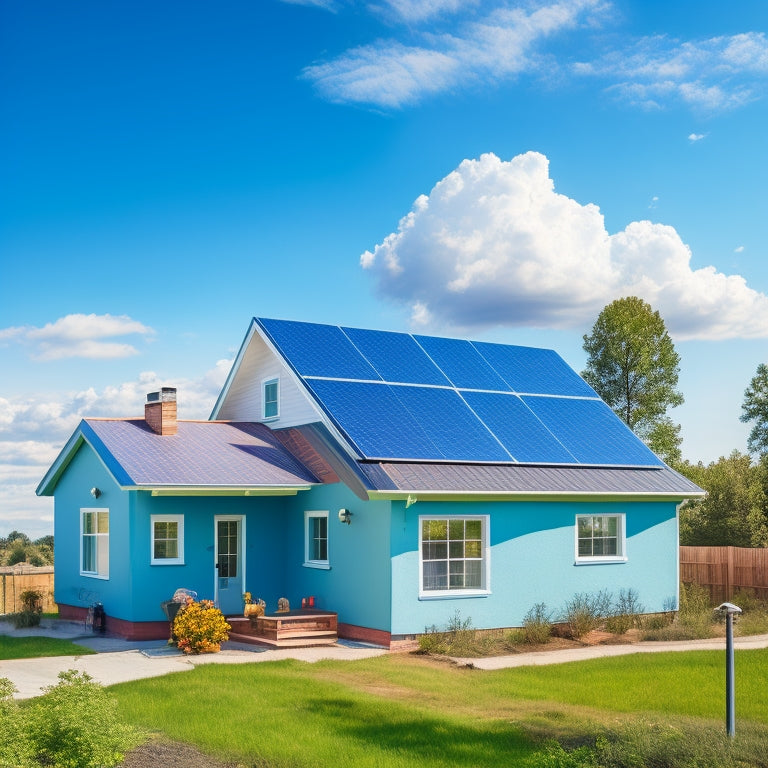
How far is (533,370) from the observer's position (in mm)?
24234

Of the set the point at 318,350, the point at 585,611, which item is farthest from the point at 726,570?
the point at 318,350

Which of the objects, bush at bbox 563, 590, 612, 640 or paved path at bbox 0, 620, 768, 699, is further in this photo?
bush at bbox 563, 590, 612, 640

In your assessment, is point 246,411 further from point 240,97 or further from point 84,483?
point 240,97

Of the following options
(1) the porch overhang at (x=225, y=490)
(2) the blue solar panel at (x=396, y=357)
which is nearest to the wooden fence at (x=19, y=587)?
(1) the porch overhang at (x=225, y=490)

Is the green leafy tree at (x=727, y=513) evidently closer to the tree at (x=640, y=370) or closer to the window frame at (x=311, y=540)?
the tree at (x=640, y=370)

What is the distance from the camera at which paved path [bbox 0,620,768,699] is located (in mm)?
14349

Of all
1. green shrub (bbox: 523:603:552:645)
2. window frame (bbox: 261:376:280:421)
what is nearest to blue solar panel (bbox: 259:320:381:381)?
window frame (bbox: 261:376:280:421)

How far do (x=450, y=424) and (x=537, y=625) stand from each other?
15.0 feet

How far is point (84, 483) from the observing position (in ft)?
69.1

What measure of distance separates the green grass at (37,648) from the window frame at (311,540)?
4591 millimetres

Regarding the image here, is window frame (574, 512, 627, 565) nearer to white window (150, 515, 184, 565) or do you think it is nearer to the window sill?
the window sill

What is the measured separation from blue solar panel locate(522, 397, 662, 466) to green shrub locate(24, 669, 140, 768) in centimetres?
1373

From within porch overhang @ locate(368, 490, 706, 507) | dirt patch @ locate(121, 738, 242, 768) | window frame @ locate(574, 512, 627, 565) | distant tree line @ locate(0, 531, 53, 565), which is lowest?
distant tree line @ locate(0, 531, 53, 565)

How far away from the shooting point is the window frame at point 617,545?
774 inches
